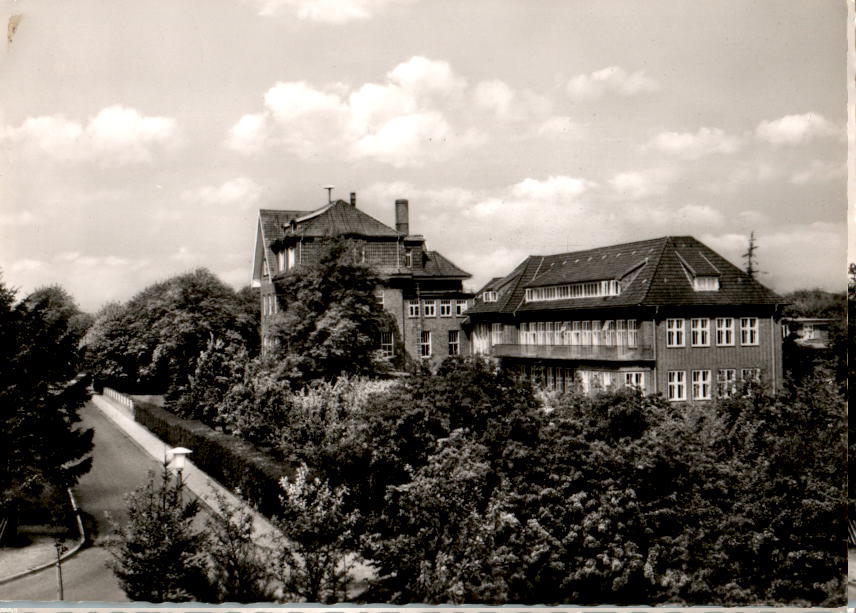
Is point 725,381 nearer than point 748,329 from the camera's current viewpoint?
No

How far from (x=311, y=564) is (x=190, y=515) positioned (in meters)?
1.60

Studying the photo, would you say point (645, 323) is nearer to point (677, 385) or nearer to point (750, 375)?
point (677, 385)

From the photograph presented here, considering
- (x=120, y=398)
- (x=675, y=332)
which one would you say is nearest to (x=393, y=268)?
(x=120, y=398)

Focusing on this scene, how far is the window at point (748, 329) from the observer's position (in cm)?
1334

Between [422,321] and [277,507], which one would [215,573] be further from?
[422,321]

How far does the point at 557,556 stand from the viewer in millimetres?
9711

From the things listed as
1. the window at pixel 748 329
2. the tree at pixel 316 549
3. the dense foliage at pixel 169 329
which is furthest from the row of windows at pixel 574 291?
the tree at pixel 316 549

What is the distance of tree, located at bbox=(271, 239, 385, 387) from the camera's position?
20109mm

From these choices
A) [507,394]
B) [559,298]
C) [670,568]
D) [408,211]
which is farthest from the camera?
[559,298]

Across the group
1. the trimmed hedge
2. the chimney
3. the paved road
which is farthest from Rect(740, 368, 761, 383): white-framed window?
the paved road

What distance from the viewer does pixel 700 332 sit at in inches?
546

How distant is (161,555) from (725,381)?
1004 cm

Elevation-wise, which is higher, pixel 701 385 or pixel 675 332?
pixel 675 332

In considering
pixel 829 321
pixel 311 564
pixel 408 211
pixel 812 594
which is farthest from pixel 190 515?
pixel 829 321
